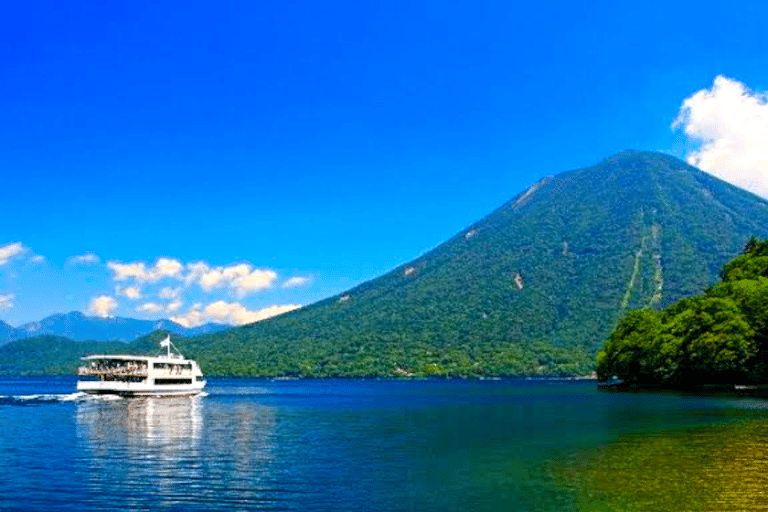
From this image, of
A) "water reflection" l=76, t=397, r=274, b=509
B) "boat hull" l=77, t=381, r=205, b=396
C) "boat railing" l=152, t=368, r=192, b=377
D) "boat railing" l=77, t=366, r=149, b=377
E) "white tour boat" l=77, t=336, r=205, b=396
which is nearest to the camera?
"water reflection" l=76, t=397, r=274, b=509

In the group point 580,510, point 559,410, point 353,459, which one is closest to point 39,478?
point 353,459

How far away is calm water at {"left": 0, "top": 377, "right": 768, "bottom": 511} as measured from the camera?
34844mm

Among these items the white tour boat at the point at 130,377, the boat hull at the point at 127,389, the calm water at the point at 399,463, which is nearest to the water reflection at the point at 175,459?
the calm water at the point at 399,463

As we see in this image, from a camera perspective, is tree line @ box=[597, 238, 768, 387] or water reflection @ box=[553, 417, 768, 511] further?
tree line @ box=[597, 238, 768, 387]

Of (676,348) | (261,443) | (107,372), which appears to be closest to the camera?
(261,443)

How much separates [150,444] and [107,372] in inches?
3424

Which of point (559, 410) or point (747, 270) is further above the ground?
point (747, 270)

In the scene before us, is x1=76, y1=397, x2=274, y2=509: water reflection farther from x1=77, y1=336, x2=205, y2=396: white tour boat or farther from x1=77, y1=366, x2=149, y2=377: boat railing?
x1=77, y1=366, x2=149, y2=377: boat railing

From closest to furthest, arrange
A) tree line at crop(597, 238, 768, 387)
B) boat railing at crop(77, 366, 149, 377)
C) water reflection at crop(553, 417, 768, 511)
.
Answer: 1. water reflection at crop(553, 417, 768, 511)
2. tree line at crop(597, 238, 768, 387)
3. boat railing at crop(77, 366, 149, 377)

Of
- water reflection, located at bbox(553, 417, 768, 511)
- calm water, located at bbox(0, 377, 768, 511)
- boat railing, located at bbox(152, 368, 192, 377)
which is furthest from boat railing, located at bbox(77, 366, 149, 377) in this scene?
water reflection, located at bbox(553, 417, 768, 511)

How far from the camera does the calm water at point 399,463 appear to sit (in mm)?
34844

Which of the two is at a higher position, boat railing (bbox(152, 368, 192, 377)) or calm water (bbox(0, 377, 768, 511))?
Answer: boat railing (bbox(152, 368, 192, 377))

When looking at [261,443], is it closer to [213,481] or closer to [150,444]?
[150,444]

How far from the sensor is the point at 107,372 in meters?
142
